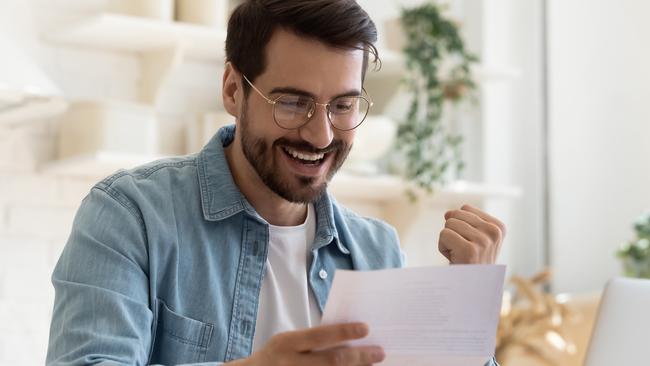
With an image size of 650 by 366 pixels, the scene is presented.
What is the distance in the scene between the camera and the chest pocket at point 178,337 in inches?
→ 62.8

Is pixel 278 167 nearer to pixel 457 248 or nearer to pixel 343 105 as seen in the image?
pixel 343 105

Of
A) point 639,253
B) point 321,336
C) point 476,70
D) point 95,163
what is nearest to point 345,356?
point 321,336

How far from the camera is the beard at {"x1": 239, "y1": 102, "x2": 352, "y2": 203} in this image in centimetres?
168

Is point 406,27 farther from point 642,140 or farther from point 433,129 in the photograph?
point 642,140

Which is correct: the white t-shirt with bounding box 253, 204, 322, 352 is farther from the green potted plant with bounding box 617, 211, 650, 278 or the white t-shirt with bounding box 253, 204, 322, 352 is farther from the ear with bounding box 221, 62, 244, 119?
the green potted plant with bounding box 617, 211, 650, 278

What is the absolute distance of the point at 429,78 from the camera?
10.8 feet

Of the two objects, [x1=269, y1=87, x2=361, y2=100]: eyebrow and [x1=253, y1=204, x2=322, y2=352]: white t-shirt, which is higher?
[x1=269, y1=87, x2=361, y2=100]: eyebrow

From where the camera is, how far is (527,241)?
12.7 ft

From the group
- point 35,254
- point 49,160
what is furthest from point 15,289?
point 49,160

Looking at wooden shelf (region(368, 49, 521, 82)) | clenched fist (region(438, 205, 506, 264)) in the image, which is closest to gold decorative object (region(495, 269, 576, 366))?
wooden shelf (region(368, 49, 521, 82))

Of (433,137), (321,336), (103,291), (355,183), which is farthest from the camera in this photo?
(433,137)

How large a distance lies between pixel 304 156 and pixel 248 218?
14 cm

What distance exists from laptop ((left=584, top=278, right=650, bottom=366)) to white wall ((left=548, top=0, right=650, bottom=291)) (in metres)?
2.04

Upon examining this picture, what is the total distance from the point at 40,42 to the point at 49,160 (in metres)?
0.32
